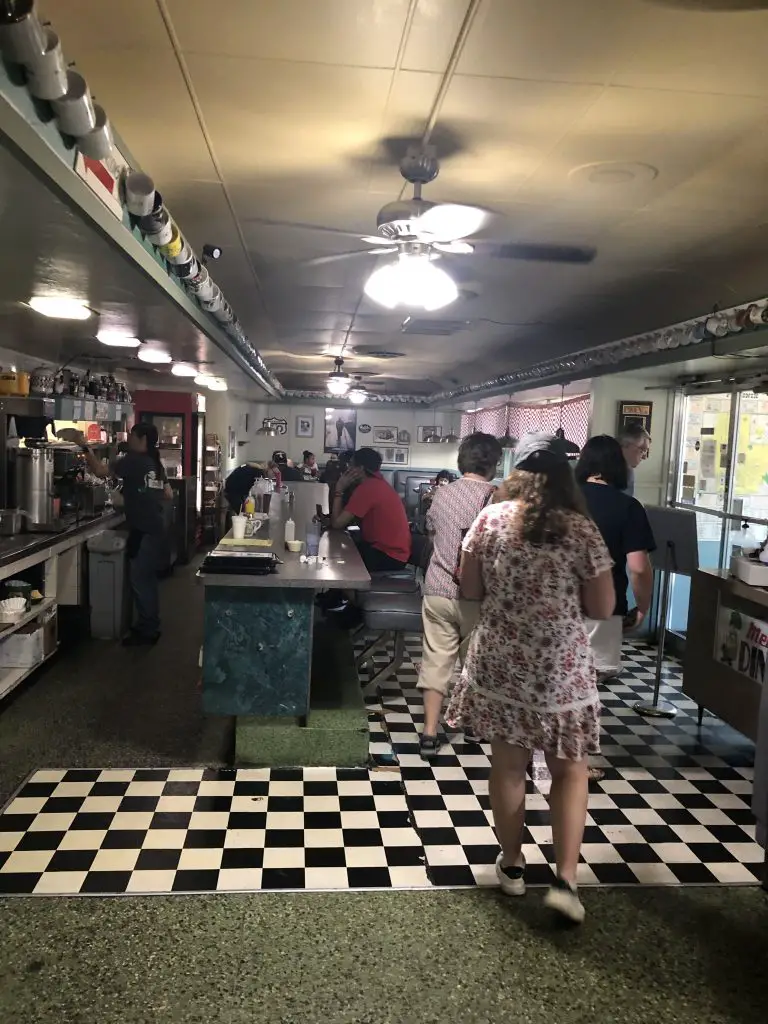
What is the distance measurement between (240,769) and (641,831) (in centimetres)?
197

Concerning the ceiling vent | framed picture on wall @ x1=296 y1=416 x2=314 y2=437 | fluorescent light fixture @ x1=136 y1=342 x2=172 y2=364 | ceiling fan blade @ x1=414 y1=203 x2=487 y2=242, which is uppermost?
the ceiling vent

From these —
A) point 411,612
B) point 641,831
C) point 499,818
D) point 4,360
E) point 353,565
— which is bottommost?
point 641,831

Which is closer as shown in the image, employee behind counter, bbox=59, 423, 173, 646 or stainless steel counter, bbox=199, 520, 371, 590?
stainless steel counter, bbox=199, 520, 371, 590

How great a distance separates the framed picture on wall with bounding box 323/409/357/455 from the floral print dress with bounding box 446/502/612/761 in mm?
15835

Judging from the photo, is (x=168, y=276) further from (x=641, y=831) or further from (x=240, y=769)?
(x=641, y=831)

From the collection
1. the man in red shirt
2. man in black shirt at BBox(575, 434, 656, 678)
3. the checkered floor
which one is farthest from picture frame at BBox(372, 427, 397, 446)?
man in black shirt at BBox(575, 434, 656, 678)

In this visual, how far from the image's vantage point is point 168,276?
4227 mm

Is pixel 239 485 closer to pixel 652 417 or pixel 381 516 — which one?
pixel 381 516

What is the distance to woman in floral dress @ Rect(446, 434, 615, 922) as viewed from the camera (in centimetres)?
271

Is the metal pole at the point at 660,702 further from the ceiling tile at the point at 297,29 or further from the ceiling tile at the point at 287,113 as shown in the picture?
the ceiling tile at the point at 297,29

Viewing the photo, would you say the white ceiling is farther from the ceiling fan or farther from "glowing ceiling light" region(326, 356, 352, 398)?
"glowing ceiling light" region(326, 356, 352, 398)

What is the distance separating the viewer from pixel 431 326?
7.79 meters

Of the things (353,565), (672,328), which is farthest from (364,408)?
(353,565)

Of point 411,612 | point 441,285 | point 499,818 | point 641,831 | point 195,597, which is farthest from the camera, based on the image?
point 195,597
